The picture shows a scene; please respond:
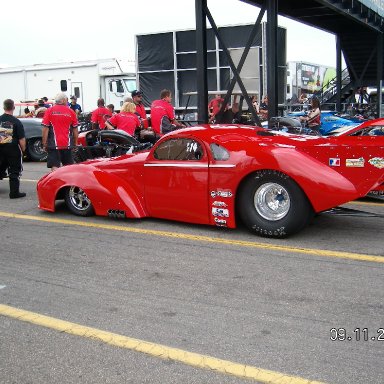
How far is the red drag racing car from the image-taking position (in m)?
5.50

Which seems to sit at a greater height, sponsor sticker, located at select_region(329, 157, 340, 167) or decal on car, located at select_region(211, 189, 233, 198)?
sponsor sticker, located at select_region(329, 157, 340, 167)

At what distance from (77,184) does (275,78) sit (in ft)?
18.3

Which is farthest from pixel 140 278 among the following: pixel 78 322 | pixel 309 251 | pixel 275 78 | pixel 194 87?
pixel 194 87

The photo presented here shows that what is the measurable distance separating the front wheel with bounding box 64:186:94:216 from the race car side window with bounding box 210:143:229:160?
2030 mm

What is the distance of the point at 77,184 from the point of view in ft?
22.6

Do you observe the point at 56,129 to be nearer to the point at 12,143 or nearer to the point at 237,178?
the point at 12,143

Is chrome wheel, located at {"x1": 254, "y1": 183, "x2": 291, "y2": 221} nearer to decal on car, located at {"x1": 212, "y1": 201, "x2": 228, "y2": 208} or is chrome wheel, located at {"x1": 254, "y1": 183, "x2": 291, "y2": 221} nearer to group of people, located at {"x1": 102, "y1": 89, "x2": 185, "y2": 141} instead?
decal on car, located at {"x1": 212, "y1": 201, "x2": 228, "y2": 208}

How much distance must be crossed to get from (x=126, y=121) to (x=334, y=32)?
12.4 meters

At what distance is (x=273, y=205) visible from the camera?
5.76 meters

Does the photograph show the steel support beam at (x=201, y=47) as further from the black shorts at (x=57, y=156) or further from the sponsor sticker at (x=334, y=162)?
the sponsor sticker at (x=334, y=162)

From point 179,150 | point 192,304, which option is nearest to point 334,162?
point 179,150

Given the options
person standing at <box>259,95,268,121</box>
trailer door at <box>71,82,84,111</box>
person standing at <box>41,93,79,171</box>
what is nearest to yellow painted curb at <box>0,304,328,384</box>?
person standing at <box>41,93,79,171</box>

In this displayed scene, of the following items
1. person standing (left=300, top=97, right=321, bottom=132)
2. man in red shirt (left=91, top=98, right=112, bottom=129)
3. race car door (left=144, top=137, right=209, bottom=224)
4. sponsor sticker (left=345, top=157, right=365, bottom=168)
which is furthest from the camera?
man in red shirt (left=91, top=98, right=112, bottom=129)

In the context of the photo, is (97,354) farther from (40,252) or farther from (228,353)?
(40,252)
